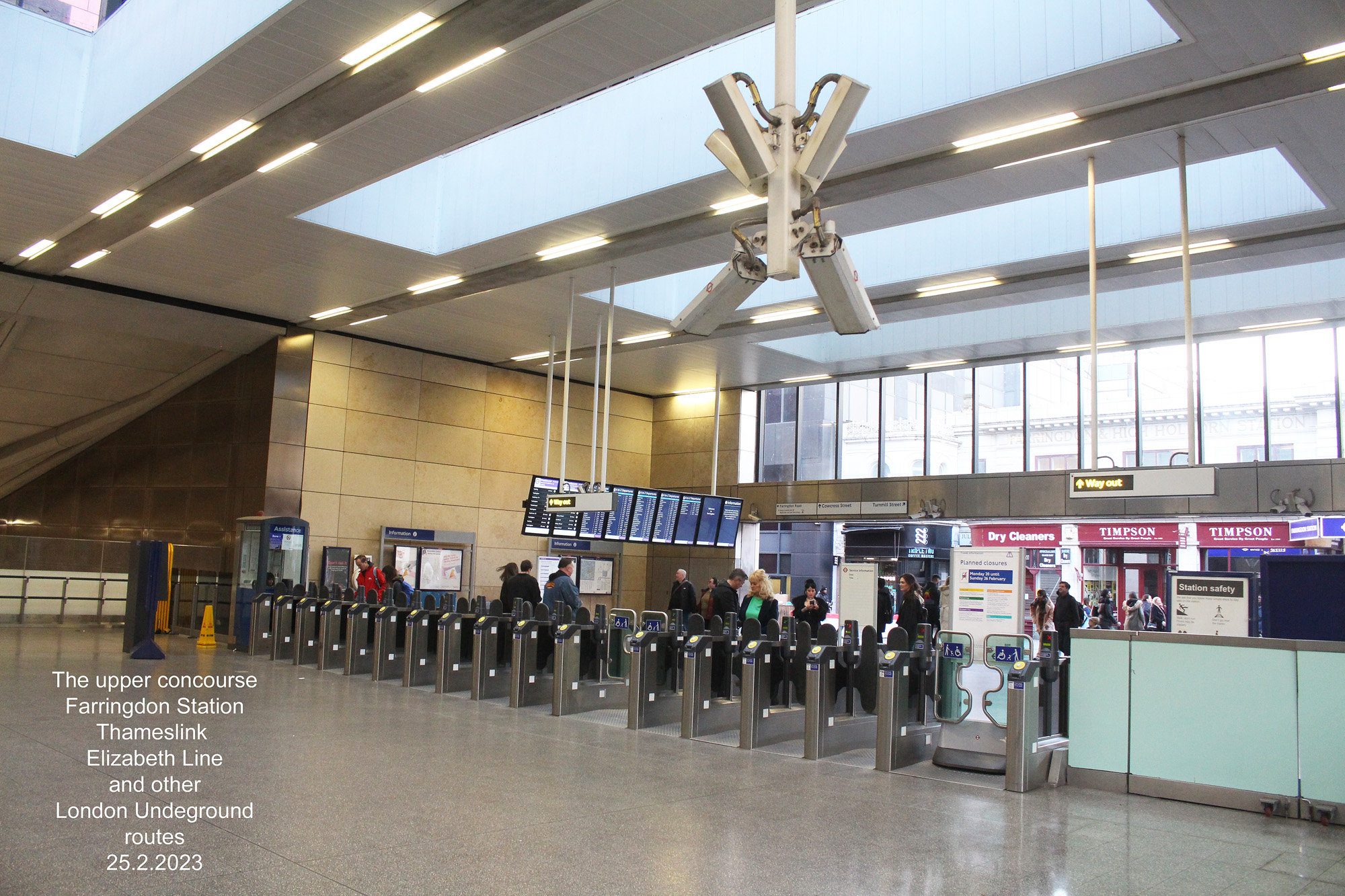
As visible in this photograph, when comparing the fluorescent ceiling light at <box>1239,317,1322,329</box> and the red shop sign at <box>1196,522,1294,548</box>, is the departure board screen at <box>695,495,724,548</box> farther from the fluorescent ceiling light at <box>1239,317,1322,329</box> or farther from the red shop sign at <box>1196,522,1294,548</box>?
the fluorescent ceiling light at <box>1239,317,1322,329</box>

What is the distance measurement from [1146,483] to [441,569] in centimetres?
1253

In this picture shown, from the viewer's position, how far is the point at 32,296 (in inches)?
576

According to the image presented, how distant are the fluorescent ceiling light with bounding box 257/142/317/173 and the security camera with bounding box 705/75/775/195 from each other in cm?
655

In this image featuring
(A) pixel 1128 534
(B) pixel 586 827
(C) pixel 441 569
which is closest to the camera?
(B) pixel 586 827

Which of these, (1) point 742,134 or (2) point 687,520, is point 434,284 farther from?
(1) point 742,134

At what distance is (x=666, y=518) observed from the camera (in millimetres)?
A: 17984

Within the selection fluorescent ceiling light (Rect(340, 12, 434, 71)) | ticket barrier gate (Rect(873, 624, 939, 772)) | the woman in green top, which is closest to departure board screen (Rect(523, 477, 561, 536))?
the woman in green top

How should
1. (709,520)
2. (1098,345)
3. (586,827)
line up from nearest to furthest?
(586,827)
(1098,345)
(709,520)

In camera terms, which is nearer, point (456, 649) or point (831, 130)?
point (831, 130)

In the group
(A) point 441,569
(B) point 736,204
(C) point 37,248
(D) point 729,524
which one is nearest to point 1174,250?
(B) point 736,204

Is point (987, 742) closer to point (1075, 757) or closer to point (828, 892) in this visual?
point (1075, 757)

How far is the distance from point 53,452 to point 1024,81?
2081 centimetres

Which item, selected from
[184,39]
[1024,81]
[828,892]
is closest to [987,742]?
[828,892]

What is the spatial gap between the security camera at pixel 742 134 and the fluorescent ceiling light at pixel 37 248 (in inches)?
464
